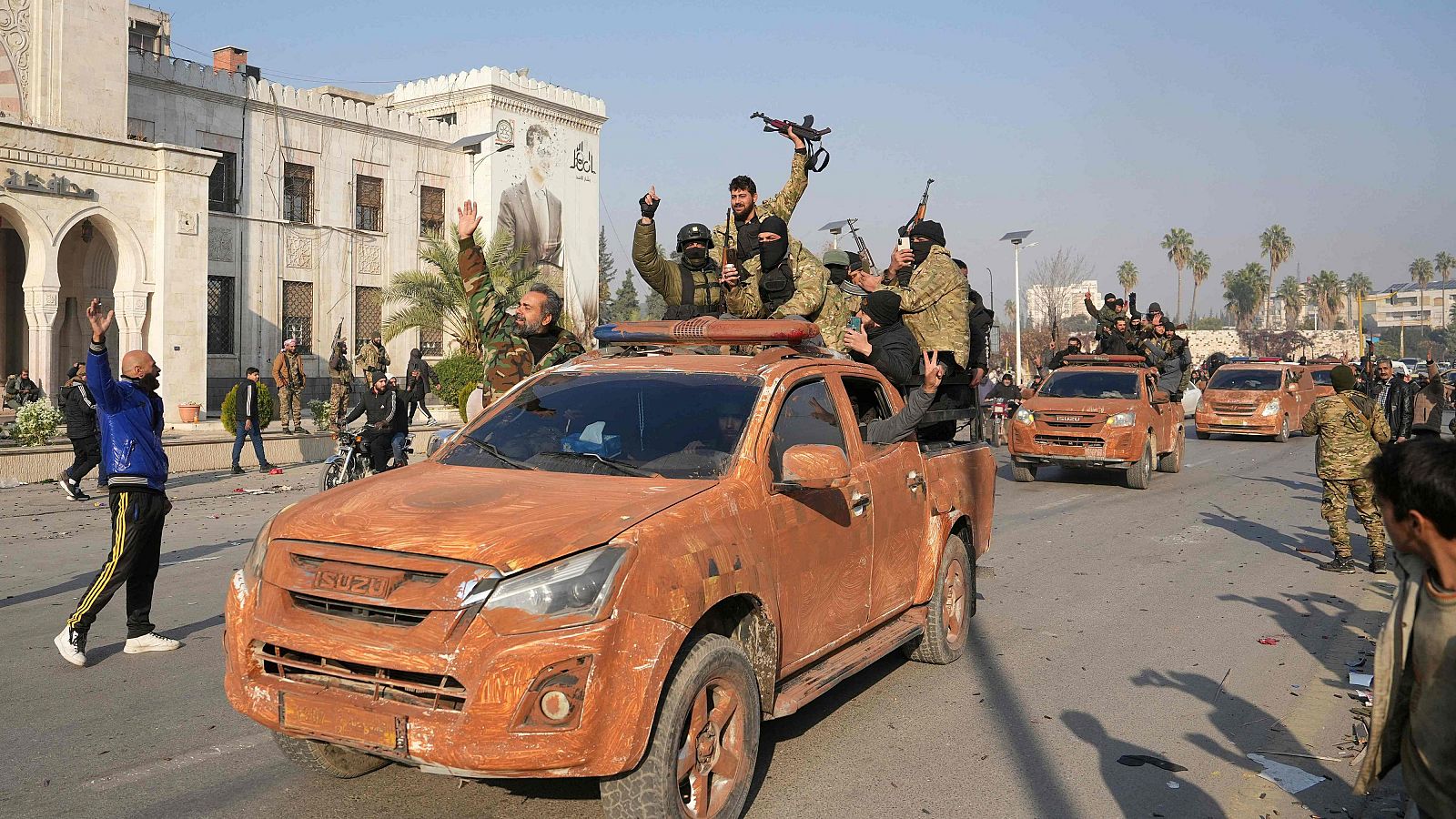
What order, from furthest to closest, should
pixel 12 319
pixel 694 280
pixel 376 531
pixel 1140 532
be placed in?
pixel 12 319
pixel 1140 532
pixel 694 280
pixel 376 531

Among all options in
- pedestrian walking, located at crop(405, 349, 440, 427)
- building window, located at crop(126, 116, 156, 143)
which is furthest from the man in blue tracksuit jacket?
building window, located at crop(126, 116, 156, 143)

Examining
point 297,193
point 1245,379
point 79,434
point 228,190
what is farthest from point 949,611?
point 297,193

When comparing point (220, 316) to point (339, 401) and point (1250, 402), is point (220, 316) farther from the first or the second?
point (1250, 402)

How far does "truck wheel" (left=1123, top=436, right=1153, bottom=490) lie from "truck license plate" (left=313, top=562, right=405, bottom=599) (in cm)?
1452

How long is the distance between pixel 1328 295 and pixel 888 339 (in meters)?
128

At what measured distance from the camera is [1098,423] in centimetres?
1648

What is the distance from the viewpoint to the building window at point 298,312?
118 ft

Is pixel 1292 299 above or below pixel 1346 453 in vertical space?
above

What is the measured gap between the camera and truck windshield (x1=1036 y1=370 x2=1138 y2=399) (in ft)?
57.2

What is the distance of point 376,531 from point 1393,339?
169m

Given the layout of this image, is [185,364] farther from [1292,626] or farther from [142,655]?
[1292,626]

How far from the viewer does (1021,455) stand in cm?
1723

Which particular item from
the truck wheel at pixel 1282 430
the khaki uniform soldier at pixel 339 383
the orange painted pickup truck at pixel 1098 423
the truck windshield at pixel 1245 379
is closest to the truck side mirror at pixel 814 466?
the orange painted pickup truck at pixel 1098 423

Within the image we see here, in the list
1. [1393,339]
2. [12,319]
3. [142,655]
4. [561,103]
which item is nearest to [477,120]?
[561,103]
